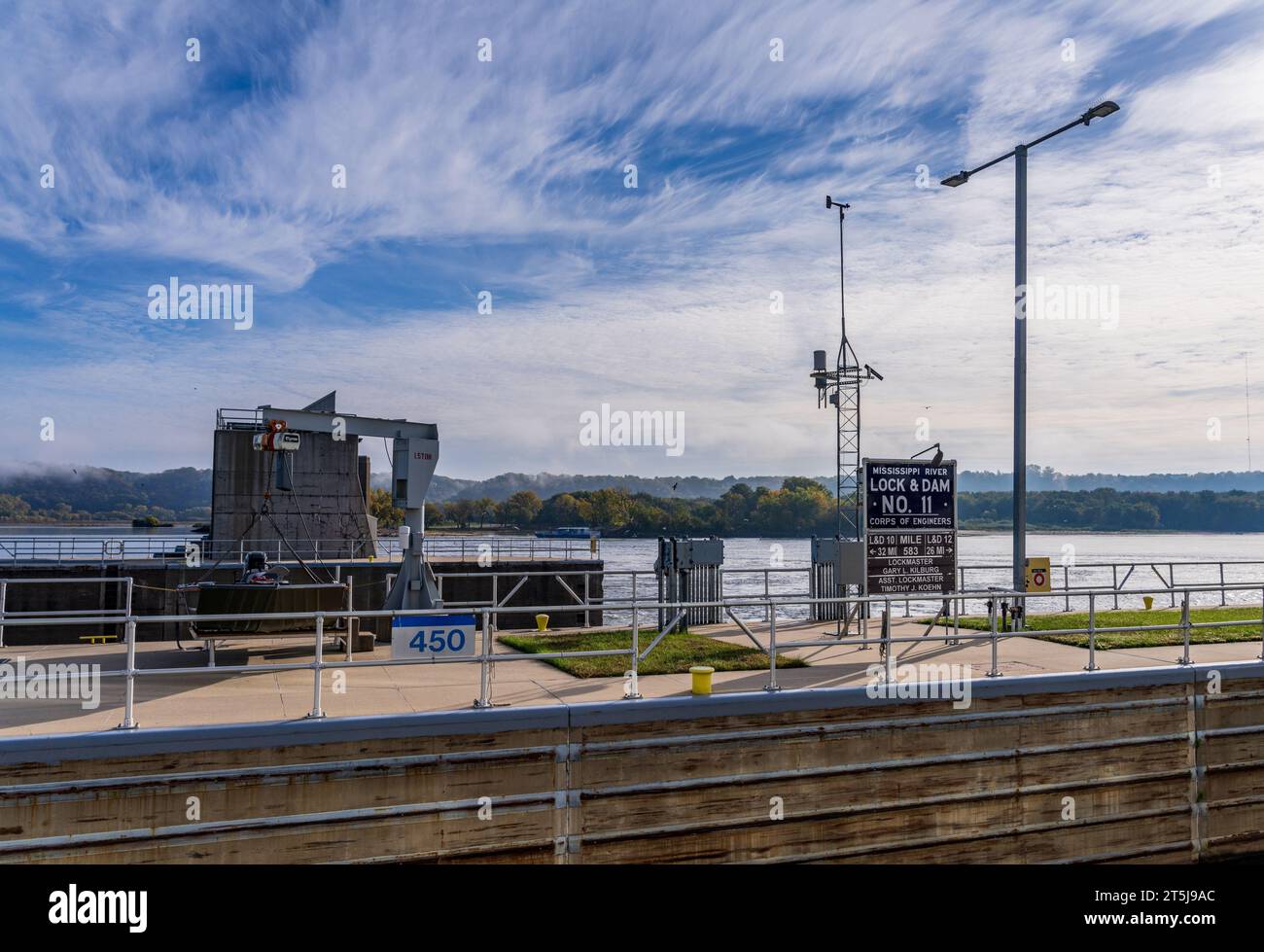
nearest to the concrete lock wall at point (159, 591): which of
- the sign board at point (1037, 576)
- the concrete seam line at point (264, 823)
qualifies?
the sign board at point (1037, 576)

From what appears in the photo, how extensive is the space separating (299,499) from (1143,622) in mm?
34179

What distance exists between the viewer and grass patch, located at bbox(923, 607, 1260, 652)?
15.8 meters

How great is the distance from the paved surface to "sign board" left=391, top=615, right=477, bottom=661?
529 mm

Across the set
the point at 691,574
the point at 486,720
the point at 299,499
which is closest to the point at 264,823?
the point at 486,720

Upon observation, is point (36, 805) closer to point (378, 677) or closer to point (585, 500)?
point (378, 677)

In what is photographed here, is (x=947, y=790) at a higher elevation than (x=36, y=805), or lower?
lower

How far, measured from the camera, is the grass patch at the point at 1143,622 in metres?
15.8

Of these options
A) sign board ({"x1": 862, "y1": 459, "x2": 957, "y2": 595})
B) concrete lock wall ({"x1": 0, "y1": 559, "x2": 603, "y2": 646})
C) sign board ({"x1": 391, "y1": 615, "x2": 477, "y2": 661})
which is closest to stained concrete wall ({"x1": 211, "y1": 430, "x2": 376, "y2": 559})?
concrete lock wall ({"x1": 0, "y1": 559, "x2": 603, "y2": 646})

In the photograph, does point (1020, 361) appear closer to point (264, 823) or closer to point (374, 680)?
point (374, 680)

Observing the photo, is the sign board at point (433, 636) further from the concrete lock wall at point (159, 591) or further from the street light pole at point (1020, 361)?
the concrete lock wall at point (159, 591)

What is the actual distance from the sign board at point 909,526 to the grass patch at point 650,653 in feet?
Result: 9.55
